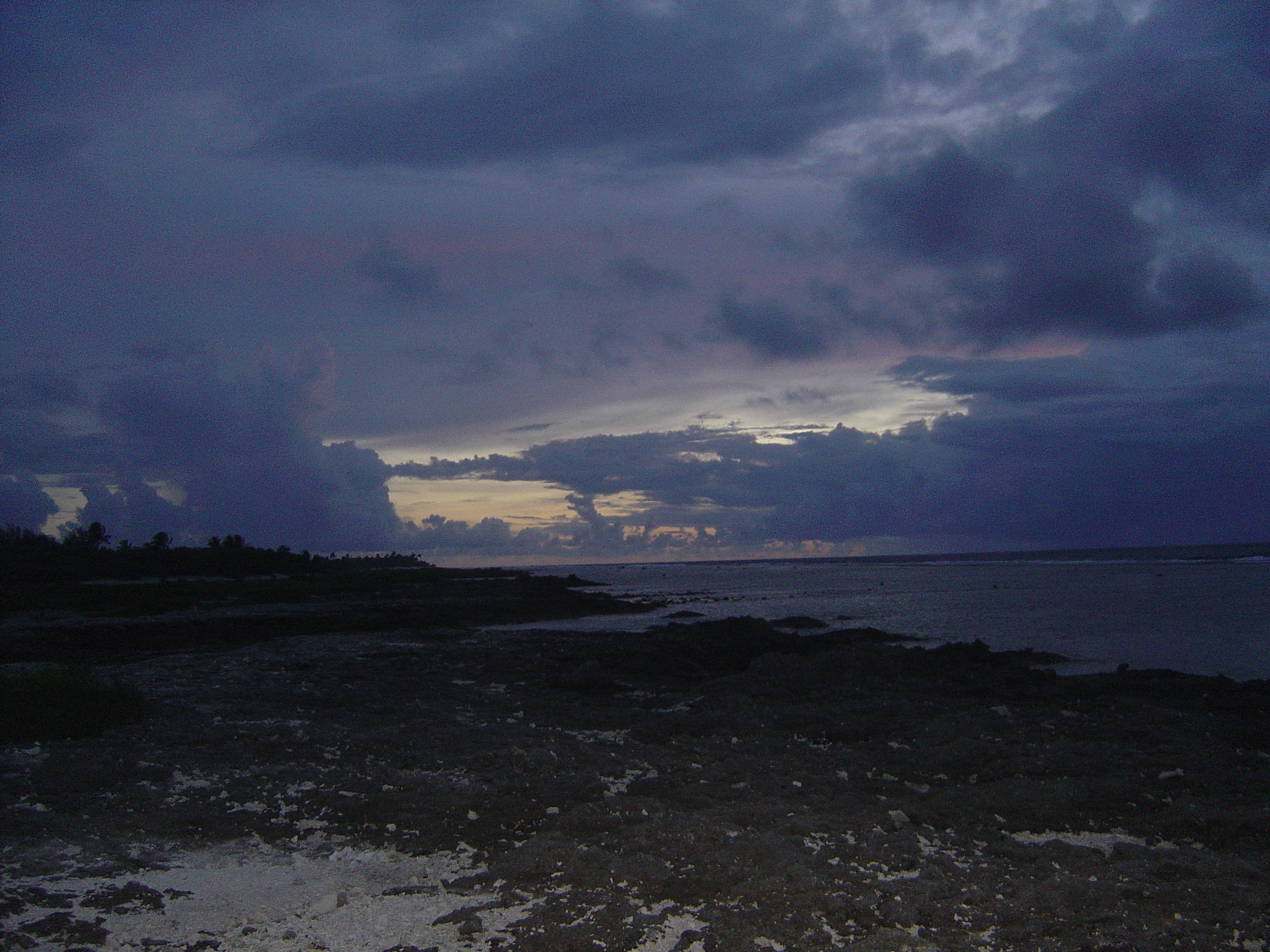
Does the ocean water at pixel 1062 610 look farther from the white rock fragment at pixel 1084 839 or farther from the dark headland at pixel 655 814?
the white rock fragment at pixel 1084 839

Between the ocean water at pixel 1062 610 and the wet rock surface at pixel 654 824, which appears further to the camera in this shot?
the ocean water at pixel 1062 610

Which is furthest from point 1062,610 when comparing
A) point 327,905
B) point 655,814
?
point 327,905

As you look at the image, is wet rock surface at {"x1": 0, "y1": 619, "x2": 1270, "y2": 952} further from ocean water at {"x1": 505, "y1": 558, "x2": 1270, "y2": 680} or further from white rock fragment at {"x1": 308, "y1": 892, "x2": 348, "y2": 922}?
ocean water at {"x1": 505, "y1": 558, "x2": 1270, "y2": 680}

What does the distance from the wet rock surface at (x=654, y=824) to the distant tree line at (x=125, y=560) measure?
64479 mm

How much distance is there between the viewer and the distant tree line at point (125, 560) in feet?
225

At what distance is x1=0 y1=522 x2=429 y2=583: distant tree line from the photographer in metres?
68.6

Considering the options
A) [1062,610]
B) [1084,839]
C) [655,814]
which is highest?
[655,814]

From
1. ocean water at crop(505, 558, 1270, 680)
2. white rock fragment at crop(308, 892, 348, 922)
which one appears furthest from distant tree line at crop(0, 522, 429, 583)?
white rock fragment at crop(308, 892, 348, 922)

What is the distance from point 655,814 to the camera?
954 cm

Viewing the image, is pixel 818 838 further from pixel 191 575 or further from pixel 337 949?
pixel 191 575

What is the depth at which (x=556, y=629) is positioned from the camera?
40344 mm

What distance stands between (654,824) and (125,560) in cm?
8886

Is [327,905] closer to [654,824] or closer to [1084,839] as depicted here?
[654,824]

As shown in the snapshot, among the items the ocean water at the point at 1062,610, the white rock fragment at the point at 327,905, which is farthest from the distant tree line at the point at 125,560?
the white rock fragment at the point at 327,905
